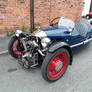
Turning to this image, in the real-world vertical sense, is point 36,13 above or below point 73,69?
above

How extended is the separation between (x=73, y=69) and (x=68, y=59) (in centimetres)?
54

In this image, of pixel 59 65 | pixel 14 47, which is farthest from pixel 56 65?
pixel 14 47

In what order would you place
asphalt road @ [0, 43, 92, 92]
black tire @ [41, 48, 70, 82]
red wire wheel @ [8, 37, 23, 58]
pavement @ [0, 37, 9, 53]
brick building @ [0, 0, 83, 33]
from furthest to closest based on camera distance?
brick building @ [0, 0, 83, 33], pavement @ [0, 37, 9, 53], red wire wheel @ [8, 37, 23, 58], asphalt road @ [0, 43, 92, 92], black tire @ [41, 48, 70, 82]

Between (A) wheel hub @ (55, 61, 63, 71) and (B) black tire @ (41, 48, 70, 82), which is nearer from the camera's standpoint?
(B) black tire @ (41, 48, 70, 82)

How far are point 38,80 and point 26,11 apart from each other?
3326 mm

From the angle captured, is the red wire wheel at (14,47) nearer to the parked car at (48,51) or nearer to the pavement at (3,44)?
the parked car at (48,51)

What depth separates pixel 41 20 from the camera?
16.9 ft

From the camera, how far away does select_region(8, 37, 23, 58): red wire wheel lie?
273 centimetres

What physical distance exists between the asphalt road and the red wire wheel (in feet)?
0.91

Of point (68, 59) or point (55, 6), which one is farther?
point (55, 6)

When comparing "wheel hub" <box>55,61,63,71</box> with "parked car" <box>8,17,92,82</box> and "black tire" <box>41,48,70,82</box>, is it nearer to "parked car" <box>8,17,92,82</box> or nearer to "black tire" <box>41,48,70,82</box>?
"parked car" <box>8,17,92,82</box>

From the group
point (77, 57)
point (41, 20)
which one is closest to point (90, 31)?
point (77, 57)

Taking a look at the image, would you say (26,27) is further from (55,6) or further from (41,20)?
(55,6)

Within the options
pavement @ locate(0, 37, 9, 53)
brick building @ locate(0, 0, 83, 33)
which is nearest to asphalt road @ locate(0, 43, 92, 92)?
pavement @ locate(0, 37, 9, 53)
